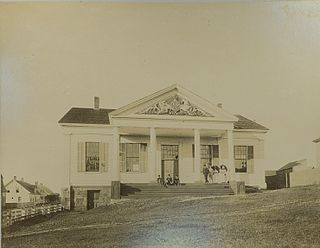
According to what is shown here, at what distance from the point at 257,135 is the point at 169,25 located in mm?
963

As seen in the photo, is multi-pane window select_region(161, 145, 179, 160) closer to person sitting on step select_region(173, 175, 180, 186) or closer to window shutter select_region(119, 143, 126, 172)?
person sitting on step select_region(173, 175, 180, 186)

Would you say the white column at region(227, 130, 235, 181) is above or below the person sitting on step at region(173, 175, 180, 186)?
above

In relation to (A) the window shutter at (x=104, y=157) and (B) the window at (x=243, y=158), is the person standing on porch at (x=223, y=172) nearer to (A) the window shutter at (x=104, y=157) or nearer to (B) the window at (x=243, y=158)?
(B) the window at (x=243, y=158)

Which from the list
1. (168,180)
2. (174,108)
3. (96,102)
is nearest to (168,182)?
(168,180)

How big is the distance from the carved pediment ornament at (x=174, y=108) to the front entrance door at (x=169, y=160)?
242mm

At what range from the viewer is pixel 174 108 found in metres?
4.36

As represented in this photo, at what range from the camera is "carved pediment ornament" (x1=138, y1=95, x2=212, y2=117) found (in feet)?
14.2

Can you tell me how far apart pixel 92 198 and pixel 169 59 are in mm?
1081

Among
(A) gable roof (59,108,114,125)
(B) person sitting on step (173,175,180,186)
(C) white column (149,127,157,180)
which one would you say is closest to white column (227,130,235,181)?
(B) person sitting on step (173,175,180,186)

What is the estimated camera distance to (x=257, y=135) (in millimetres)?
4320

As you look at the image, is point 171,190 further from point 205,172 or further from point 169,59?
point 169,59

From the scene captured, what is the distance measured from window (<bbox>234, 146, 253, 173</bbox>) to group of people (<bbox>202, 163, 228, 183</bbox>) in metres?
0.09

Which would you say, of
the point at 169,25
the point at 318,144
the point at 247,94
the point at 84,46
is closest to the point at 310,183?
the point at 318,144

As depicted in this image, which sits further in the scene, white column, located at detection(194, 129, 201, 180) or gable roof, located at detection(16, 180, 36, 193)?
white column, located at detection(194, 129, 201, 180)
